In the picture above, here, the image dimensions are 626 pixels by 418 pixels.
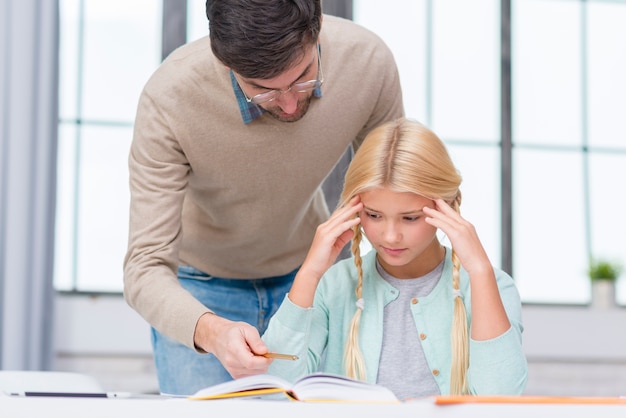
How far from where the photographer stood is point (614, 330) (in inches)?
135

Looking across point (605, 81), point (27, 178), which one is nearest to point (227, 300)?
point (27, 178)

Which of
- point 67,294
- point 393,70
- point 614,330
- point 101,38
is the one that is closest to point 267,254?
point 393,70

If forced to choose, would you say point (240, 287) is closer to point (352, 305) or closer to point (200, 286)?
point (200, 286)

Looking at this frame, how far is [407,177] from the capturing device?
5.06 ft

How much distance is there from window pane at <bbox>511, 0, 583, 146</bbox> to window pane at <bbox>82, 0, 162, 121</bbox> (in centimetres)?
161

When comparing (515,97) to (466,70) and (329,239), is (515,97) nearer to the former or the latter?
(466,70)

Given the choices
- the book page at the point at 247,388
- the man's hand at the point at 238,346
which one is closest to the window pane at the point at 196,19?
the man's hand at the point at 238,346

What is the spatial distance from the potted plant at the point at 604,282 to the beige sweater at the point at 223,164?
6.88ft

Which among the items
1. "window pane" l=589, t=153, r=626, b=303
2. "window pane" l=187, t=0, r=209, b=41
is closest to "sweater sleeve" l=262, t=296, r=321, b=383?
"window pane" l=187, t=0, r=209, b=41

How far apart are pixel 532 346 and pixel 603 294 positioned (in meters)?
0.46

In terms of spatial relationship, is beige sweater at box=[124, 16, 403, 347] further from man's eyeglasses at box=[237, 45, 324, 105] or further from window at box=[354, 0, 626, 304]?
window at box=[354, 0, 626, 304]

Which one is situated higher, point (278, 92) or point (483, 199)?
point (278, 92)

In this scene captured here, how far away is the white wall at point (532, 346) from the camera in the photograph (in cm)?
304

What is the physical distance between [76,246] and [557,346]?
77.2 inches
